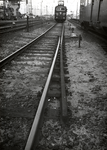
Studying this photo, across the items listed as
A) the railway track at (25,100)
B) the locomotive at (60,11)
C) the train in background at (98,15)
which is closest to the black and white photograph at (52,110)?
the railway track at (25,100)

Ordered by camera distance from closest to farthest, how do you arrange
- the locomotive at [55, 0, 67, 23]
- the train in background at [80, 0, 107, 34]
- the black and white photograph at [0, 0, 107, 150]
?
1. the black and white photograph at [0, 0, 107, 150]
2. the train in background at [80, 0, 107, 34]
3. the locomotive at [55, 0, 67, 23]

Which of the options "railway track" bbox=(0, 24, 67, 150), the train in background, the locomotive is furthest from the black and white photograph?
the locomotive

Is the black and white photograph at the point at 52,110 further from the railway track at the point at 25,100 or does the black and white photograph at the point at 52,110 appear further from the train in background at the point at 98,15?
the train in background at the point at 98,15

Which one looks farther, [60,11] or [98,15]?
[60,11]

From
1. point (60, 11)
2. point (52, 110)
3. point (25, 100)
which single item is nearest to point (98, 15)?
point (25, 100)

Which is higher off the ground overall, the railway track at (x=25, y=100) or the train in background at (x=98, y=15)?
the train in background at (x=98, y=15)

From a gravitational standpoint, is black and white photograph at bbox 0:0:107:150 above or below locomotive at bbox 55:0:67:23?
below

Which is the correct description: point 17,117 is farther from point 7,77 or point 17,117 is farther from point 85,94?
point 7,77

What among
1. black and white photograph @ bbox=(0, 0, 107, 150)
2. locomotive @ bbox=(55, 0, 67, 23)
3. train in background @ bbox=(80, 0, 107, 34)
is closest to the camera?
black and white photograph @ bbox=(0, 0, 107, 150)

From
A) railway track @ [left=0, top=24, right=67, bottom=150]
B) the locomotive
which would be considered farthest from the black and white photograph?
the locomotive

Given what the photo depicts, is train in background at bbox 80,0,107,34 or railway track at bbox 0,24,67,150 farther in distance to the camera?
train in background at bbox 80,0,107,34

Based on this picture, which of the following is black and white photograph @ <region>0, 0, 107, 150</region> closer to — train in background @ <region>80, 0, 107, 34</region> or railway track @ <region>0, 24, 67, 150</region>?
railway track @ <region>0, 24, 67, 150</region>

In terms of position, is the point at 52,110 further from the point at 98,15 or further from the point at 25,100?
the point at 98,15

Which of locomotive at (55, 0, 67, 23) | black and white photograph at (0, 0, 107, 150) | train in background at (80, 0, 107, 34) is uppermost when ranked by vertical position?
locomotive at (55, 0, 67, 23)
